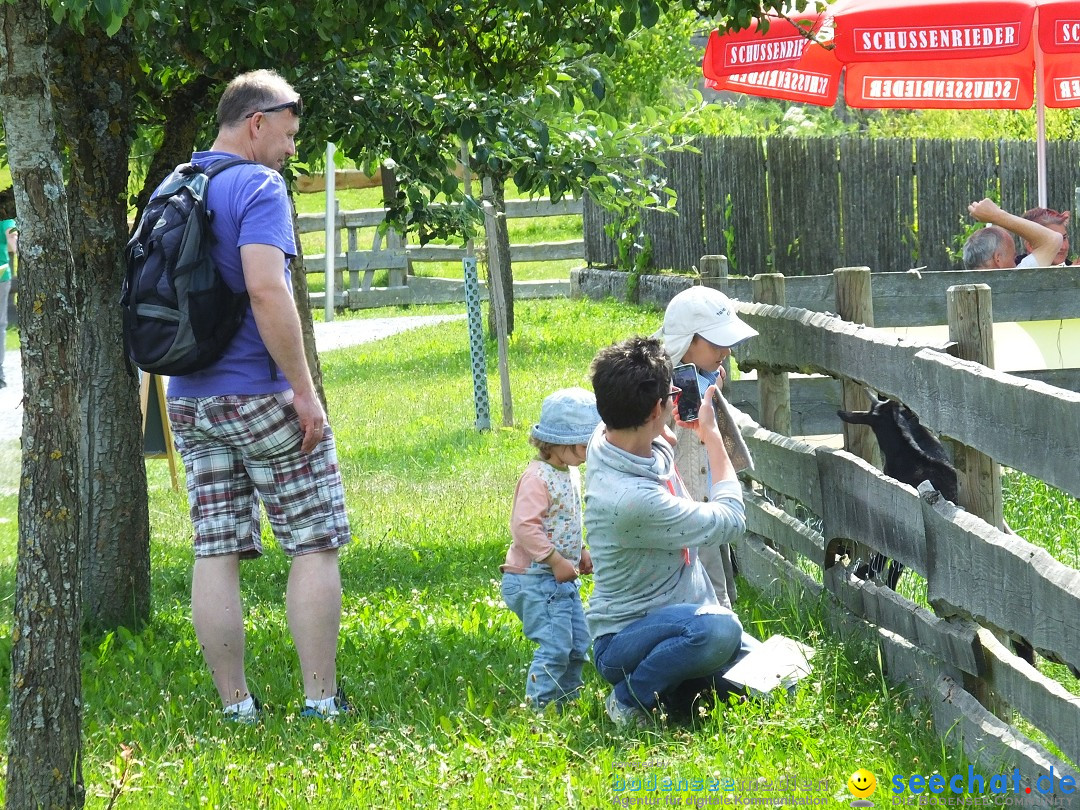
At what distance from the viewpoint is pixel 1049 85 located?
10125mm

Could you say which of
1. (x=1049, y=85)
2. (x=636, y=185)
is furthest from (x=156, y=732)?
(x=1049, y=85)

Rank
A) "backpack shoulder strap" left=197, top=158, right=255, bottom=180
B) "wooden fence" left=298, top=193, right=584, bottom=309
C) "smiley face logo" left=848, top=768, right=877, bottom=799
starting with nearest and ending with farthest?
"smiley face logo" left=848, top=768, right=877, bottom=799 → "backpack shoulder strap" left=197, top=158, right=255, bottom=180 → "wooden fence" left=298, top=193, right=584, bottom=309

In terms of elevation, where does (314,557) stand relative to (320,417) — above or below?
below

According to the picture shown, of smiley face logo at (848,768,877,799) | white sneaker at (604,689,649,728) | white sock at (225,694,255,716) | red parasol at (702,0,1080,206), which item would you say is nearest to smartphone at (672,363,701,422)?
white sneaker at (604,689,649,728)

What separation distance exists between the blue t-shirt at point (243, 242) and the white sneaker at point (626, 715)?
1.43 meters

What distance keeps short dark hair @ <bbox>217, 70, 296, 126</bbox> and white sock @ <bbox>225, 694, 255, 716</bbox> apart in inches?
73.4

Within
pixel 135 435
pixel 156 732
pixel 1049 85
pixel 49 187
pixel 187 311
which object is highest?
pixel 1049 85

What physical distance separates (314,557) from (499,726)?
81 cm

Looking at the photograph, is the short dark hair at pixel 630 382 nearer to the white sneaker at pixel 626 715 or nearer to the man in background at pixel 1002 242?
the white sneaker at pixel 626 715

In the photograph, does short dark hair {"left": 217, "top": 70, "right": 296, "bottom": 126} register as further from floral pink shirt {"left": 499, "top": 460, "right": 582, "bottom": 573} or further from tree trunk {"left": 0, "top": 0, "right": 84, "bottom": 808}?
floral pink shirt {"left": 499, "top": 460, "right": 582, "bottom": 573}

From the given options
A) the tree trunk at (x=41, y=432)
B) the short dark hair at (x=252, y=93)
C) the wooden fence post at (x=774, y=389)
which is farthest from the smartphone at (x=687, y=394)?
the tree trunk at (x=41, y=432)

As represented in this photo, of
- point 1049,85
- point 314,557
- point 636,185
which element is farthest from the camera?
point 1049,85

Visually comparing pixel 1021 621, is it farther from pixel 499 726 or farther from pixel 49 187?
pixel 49 187

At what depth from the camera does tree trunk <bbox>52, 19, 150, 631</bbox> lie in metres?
5.26
